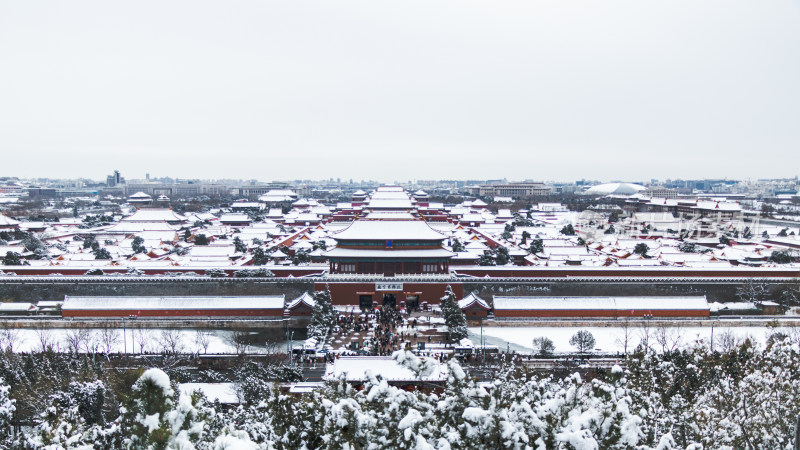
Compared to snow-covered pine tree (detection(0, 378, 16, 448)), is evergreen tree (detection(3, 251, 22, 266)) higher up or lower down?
lower down

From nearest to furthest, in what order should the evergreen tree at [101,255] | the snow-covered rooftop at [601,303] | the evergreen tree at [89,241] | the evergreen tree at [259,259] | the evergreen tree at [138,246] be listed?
1. the snow-covered rooftop at [601,303]
2. the evergreen tree at [259,259]
3. the evergreen tree at [101,255]
4. the evergreen tree at [138,246]
5. the evergreen tree at [89,241]

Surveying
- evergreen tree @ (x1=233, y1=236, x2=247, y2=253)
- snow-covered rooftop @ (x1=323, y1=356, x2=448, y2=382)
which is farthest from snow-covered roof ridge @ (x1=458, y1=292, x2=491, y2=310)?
evergreen tree @ (x1=233, y1=236, x2=247, y2=253)

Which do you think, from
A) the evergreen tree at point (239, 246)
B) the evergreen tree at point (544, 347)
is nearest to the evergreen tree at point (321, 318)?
the evergreen tree at point (544, 347)

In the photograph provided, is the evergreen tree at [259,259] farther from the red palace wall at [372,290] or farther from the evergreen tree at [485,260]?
the evergreen tree at [485,260]

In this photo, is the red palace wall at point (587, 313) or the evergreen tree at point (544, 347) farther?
the red palace wall at point (587, 313)

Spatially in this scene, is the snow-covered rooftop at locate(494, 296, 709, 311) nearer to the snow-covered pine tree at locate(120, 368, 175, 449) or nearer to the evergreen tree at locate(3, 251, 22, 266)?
the snow-covered pine tree at locate(120, 368, 175, 449)

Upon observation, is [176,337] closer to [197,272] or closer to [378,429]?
[197,272]

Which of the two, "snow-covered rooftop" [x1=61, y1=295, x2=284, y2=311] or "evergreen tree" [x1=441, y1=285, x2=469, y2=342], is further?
"snow-covered rooftop" [x1=61, y1=295, x2=284, y2=311]

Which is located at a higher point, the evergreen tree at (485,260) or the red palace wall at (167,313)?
the evergreen tree at (485,260)
